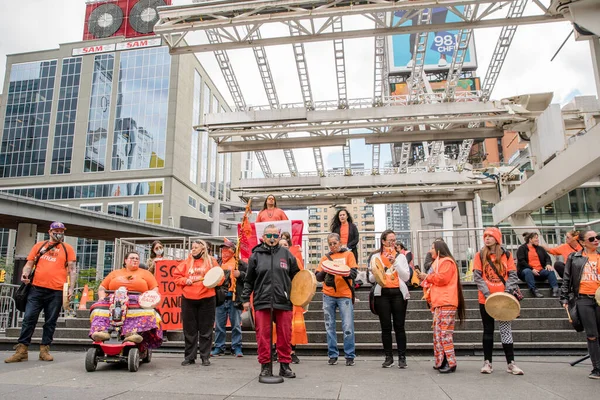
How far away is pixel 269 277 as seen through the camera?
6137 mm

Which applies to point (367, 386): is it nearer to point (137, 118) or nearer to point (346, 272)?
point (346, 272)

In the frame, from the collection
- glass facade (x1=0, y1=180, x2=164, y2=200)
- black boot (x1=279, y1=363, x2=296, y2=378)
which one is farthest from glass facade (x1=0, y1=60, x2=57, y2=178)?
black boot (x1=279, y1=363, x2=296, y2=378)

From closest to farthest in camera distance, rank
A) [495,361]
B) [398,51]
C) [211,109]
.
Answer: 1. [495,361]
2. [398,51]
3. [211,109]

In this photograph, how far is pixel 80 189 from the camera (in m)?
58.4

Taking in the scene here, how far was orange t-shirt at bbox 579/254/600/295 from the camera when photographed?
6242 millimetres

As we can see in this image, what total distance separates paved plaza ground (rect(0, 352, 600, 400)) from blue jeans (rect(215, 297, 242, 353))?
33.5 inches

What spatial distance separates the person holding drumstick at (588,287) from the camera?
614 cm

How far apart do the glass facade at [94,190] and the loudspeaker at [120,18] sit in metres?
22.3

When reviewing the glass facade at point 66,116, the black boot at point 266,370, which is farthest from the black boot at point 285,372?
the glass facade at point 66,116

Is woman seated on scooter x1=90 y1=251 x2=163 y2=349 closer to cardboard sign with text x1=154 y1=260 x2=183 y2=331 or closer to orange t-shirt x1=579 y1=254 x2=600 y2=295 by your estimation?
cardboard sign with text x1=154 y1=260 x2=183 y2=331

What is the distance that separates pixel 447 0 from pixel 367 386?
10443 mm

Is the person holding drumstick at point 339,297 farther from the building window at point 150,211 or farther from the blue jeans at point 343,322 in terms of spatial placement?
the building window at point 150,211

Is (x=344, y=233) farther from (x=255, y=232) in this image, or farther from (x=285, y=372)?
(x=285, y=372)

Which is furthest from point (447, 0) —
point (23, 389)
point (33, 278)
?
point (23, 389)
